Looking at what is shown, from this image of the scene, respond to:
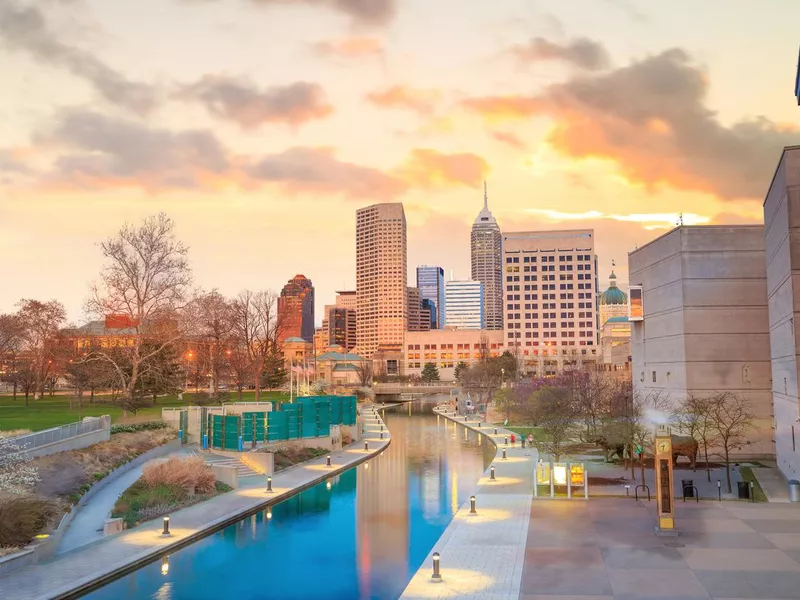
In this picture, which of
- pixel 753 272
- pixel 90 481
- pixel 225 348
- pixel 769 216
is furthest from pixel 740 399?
pixel 225 348

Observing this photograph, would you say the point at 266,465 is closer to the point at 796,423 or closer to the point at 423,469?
the point at 423,469

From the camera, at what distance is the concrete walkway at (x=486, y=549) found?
18438 mm

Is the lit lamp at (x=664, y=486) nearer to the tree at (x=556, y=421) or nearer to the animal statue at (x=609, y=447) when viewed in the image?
the tree at (x=556, y=421)

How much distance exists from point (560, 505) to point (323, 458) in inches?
863

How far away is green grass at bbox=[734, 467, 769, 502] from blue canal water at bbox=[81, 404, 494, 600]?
13.6 meters

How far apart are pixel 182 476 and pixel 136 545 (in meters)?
8.75

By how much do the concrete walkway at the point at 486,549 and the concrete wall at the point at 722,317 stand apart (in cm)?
1828

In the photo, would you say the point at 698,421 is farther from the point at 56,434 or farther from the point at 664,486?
the point at 56,434

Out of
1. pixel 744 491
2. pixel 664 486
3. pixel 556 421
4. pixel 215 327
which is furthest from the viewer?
pixel 215 327

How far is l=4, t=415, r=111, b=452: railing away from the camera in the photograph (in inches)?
1171

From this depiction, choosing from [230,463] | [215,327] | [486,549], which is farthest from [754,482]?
[215,327]

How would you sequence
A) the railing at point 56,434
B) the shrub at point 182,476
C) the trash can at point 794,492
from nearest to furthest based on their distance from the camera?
the railing at point 56,434, the trash can at point 794,492, the shrub at point 182,476

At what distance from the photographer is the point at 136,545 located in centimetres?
2328

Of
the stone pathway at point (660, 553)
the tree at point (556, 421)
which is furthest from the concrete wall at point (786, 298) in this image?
the tree at point (556, 421)
